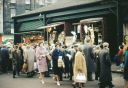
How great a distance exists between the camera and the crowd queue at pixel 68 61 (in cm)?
1619

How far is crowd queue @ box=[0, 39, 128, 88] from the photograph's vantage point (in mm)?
16188

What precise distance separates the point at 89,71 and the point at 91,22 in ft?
32.0

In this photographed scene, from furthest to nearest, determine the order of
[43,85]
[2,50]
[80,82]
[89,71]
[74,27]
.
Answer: [74,27] < [2,50] < [89,71] < [43,85] < [80,82]

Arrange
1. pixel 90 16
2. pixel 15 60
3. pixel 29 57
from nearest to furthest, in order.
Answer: pixel 29 57 → pixel 15 60 → pixel 90 16

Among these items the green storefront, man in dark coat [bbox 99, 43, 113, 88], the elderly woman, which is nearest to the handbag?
man in dark coat [bbox 99, 43, 113, 88]

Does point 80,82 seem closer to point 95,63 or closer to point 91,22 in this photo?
point 95,63

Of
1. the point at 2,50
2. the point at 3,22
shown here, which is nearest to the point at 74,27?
the point at 2,50

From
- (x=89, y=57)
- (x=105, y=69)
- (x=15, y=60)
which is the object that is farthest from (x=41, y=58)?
(x=105, y=69)

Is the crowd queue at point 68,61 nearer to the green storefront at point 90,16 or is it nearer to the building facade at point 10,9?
the green storefront at point 90,16

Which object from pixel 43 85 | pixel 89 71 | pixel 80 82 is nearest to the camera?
pixel 80 82

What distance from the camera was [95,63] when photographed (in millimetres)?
19672

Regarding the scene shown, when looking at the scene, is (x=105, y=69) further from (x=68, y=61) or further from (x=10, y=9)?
(x=10, y=9)

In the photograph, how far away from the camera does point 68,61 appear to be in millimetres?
21109

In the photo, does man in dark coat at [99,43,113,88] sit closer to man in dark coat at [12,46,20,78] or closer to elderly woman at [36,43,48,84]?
elderly woman at [36,43,48,84]
